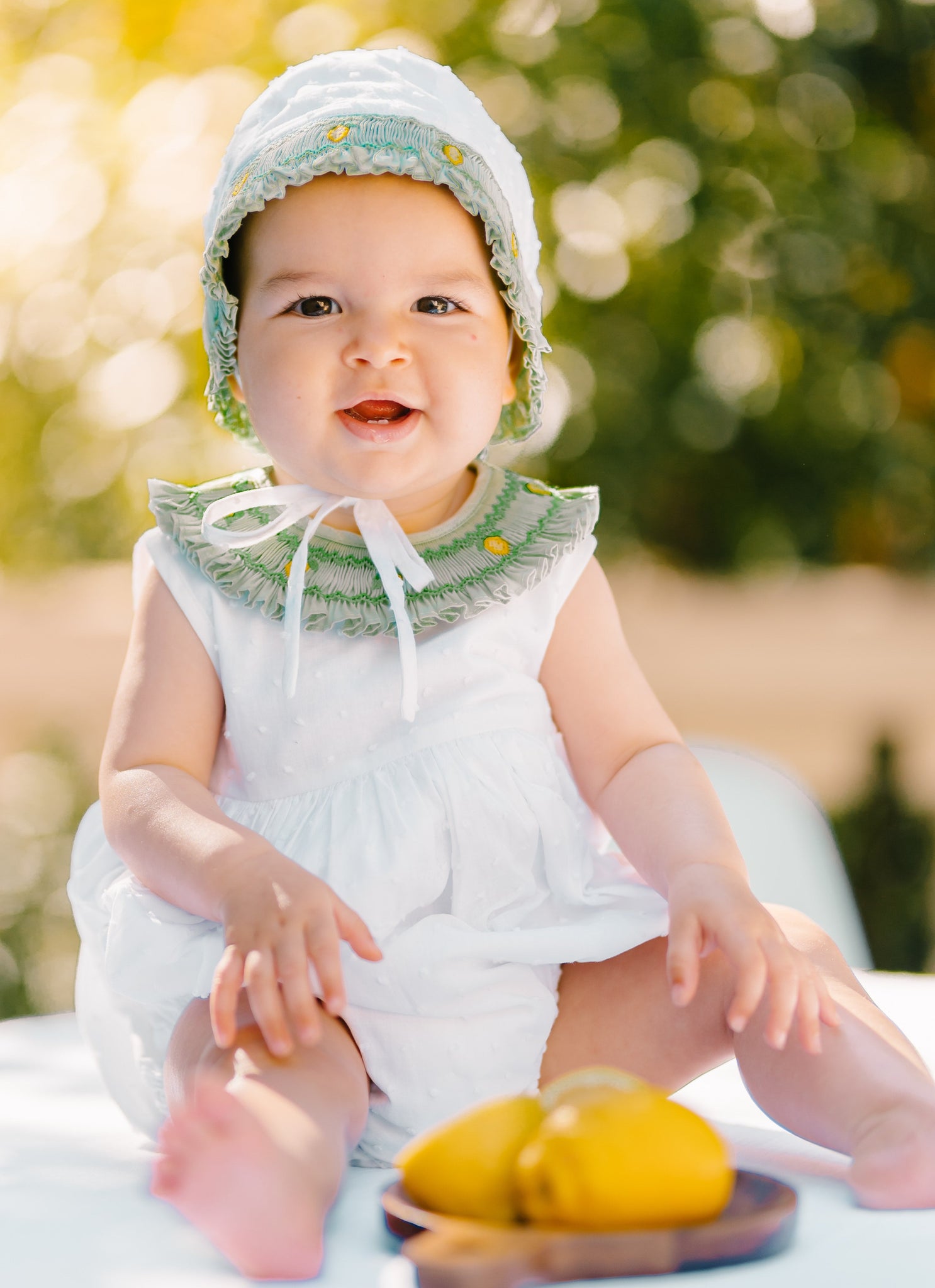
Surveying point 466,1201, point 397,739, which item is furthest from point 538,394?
point 466,1201

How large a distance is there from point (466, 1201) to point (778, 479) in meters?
2.99

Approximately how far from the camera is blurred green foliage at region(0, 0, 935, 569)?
329 centimetres

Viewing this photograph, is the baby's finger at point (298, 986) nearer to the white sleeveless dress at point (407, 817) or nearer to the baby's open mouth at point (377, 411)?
the white sleeveless dress at point (407, 817)

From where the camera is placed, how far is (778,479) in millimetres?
3635

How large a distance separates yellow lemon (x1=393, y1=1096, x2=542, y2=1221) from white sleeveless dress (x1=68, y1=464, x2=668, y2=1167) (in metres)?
0.33

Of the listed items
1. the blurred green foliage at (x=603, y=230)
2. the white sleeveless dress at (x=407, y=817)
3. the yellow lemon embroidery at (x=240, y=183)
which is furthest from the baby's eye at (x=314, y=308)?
the blurred green foliage at (x=603, y=230)

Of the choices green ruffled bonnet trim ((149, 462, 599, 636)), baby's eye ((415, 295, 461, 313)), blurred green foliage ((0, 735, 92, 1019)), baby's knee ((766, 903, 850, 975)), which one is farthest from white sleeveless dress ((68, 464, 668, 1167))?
blurred green foliage ((0, 735, 92, 1019))

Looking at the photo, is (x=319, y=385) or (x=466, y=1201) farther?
(x=319, y=385)

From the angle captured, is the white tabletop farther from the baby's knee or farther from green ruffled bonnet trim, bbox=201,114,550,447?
green ruffled bonnet trim, bbox=201,114,550,447

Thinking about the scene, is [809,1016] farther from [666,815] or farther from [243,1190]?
[243,1190]

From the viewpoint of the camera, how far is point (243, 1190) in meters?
0.89

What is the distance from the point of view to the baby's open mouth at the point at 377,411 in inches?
51.2

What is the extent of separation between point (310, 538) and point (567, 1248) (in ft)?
2.47

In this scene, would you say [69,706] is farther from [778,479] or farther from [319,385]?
[319,385]
